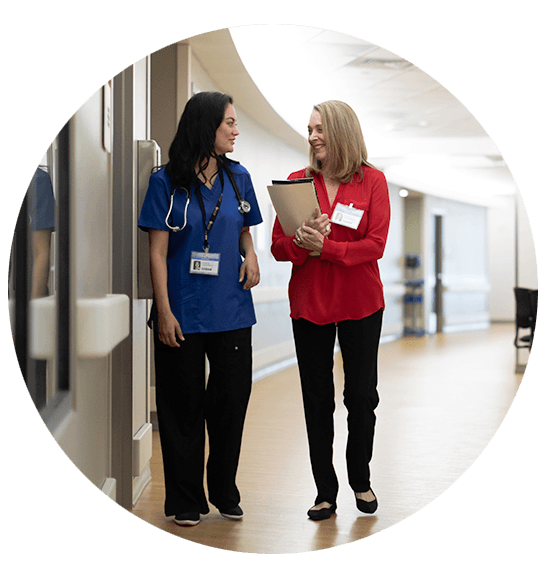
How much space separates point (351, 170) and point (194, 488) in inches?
50.4

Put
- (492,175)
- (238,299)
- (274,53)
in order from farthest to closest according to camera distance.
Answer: (492,175) < (274,53) < (238,299)

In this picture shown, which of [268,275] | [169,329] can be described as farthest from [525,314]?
[169,329]

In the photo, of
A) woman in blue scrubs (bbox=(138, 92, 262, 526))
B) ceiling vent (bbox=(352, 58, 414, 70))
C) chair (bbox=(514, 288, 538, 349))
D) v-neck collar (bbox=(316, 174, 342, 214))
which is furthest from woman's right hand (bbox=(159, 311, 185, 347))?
chair (bbox=(514, 288, 538, 349))

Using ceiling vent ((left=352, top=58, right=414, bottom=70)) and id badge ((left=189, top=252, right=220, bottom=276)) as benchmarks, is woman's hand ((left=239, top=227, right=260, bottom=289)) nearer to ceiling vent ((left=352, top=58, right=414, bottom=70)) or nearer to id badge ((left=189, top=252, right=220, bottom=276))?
id badge ((left=189, top=252, right=220, bottom=276))

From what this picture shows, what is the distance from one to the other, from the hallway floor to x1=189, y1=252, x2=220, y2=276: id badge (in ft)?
1.50

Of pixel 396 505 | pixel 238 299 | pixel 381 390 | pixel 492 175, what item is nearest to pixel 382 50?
pixel 492 175

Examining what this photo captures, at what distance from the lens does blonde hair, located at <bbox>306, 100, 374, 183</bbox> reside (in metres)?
2.22

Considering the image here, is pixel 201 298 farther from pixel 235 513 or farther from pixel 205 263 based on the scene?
pixel 235 513

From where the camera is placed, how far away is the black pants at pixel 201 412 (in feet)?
7.39

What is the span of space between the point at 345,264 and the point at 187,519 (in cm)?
110

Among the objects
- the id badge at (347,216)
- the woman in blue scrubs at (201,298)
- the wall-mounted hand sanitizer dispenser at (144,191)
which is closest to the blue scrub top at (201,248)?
the woman in blue scrubs at (201,298)

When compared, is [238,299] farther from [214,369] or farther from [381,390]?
[381,390]

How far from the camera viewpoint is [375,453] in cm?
239

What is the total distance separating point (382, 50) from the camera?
243cm
